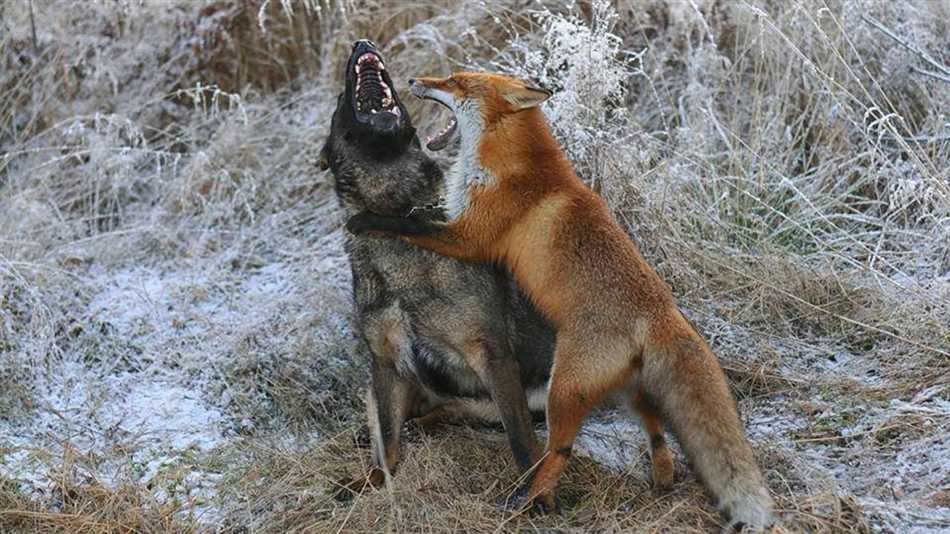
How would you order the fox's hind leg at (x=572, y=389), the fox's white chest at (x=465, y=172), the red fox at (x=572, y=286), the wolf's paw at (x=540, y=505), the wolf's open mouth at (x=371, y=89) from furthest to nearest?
the wolf's open mouth at (x=371, y=89) < the fox's white chest at (x=465, y=172) < the wolf's paw at (x=540, y=505) < the fox's hind leg at (x=572, y=389) < the red fox at (x=572, y=286)

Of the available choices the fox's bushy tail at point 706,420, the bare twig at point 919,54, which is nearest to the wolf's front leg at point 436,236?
the fox's bushy tail at point 706,420

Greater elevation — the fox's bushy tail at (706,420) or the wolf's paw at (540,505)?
the fox's bushy tail at (706,420)

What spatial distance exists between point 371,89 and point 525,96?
0.65 meters

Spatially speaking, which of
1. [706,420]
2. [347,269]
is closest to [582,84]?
[347,269]

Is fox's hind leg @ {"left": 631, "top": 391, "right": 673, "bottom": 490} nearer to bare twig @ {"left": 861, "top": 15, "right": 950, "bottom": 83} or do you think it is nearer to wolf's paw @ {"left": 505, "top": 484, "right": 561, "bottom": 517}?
wolf's paw @ {"left": 505, "top": 484, "right": 561, "bottom": 517}

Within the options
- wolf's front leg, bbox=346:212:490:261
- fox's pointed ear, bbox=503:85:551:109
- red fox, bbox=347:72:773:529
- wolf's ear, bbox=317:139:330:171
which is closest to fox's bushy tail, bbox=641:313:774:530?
red fox, bbox=347:72:773:529

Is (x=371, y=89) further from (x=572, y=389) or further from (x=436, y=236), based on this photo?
(x=572, y=389)

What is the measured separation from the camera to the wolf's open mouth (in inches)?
178

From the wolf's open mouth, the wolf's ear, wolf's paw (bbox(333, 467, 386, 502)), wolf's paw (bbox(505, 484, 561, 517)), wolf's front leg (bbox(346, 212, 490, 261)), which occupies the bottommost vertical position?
wolf's paw (bbox(333, 467, 386, 502))

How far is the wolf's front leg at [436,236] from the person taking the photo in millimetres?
4145

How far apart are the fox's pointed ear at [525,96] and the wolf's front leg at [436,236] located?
0.56 metres

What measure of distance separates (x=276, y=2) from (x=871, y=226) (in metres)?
3.88

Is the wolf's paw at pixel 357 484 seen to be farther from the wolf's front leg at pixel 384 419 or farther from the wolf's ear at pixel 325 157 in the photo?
the wolf's ear at pixel 325 157

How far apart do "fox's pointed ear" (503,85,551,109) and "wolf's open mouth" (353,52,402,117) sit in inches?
18.5
